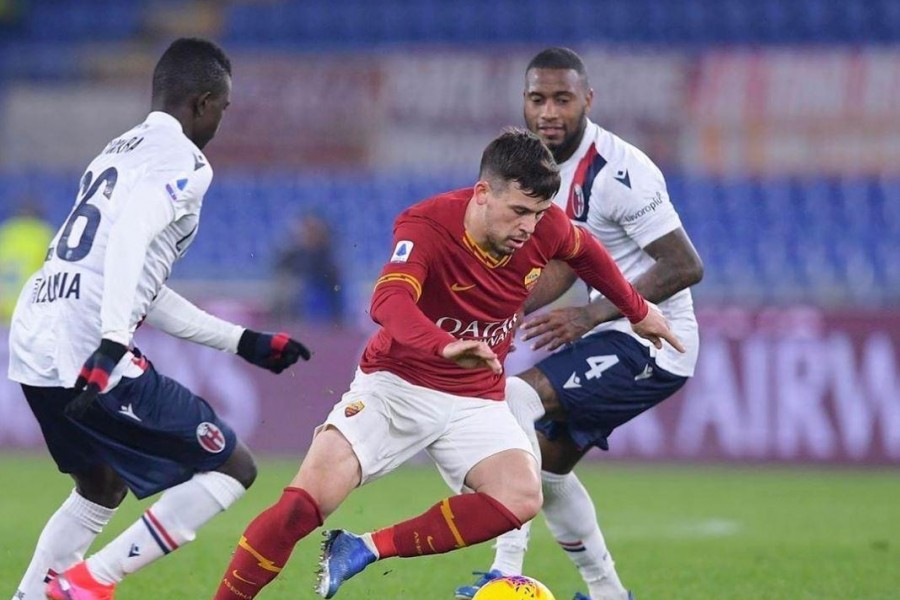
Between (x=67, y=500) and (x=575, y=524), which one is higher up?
(x=67, y=500)

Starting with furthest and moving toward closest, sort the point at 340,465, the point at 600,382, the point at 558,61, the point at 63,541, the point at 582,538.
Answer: the point at 558,61 < the point at 600,382 < the point at 582,538 < the point at 63,541 < the point at 340,465

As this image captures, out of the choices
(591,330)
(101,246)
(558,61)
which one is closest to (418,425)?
(591,330)

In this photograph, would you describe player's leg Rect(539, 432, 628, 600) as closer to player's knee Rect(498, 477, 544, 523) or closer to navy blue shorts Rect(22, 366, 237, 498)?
player's knee Rect(498, 477, 544, 523)

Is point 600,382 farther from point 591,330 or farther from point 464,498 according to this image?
point 464,498

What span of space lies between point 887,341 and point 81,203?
900 centimetres

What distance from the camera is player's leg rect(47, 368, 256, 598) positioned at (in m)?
5.84

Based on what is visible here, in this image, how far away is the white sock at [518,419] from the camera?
6797 millimetres

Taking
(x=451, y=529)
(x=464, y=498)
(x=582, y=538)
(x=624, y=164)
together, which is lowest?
(x=582, y=538)

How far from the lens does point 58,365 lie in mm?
5785

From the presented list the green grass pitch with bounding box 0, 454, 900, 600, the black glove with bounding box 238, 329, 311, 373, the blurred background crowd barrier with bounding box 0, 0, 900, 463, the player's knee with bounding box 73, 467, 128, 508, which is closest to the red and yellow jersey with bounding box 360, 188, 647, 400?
the black glove with bounding box 238, 329, 311, 373

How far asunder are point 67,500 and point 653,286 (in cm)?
262

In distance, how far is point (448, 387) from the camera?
6145mm

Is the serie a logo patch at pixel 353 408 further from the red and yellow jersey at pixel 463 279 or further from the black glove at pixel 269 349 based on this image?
the black glove at pixel 269 349

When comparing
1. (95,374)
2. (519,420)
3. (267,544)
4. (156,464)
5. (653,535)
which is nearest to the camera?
(95,374)
